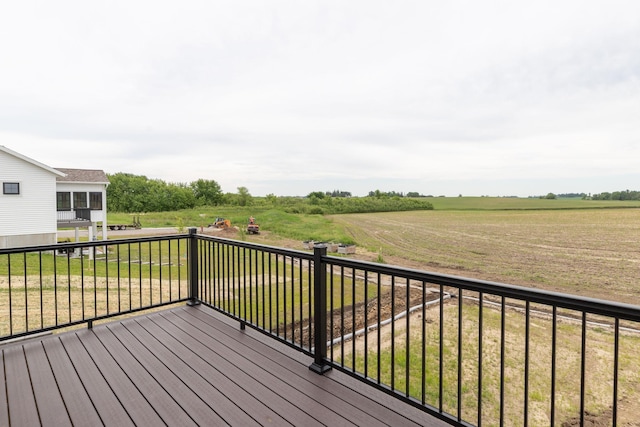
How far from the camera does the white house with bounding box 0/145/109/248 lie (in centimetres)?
1210

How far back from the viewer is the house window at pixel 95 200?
48.5ft

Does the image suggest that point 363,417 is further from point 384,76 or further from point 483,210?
point 483,210

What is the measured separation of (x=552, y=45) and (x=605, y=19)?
2.88 metres

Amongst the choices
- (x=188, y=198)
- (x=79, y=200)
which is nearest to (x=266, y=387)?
(x=79, y=200)

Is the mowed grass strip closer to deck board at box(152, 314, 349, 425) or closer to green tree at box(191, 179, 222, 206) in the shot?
deck board at box(152, 314, 349, 425)

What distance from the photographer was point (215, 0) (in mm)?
7375

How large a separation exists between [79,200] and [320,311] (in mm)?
17028

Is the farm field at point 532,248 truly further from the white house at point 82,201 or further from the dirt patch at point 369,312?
the white house at point 82,201

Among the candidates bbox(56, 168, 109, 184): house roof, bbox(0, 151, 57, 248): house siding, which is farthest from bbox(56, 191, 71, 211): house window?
bbox(0, 151, 57, 248): house siding

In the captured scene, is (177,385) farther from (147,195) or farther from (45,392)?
(147,195)

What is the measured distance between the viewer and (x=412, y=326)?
729cm

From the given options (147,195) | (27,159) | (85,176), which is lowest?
(147,195)

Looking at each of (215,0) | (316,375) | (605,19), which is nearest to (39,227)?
(215,0)

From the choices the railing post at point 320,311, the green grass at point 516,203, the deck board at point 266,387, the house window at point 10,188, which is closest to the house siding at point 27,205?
the house window at point 10,188
